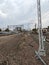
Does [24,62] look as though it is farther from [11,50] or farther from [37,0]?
[37,0]

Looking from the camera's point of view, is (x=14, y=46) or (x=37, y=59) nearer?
(x=37, y=59)

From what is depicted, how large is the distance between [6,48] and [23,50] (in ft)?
7.09

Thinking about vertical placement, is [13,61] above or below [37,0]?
below

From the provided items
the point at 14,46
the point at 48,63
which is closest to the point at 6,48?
the point at 14,46

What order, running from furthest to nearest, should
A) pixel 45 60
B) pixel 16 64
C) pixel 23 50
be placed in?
Answer: pixel 23 50
pixel 45 60
pixel 16 64

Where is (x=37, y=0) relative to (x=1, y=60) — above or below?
above

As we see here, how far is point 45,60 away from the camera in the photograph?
1684cm

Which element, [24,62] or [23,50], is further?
[23,50]

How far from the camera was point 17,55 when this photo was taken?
696 inches

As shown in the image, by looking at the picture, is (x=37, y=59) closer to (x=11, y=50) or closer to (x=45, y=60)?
(x=45, y=60)

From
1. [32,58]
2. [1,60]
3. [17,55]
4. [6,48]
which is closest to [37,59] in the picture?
[32,58]

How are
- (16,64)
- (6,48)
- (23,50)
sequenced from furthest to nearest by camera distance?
(6,48)
(23,50)
(16,64)

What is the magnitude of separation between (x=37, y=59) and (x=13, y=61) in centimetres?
201

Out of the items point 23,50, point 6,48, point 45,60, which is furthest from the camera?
point 6,48
